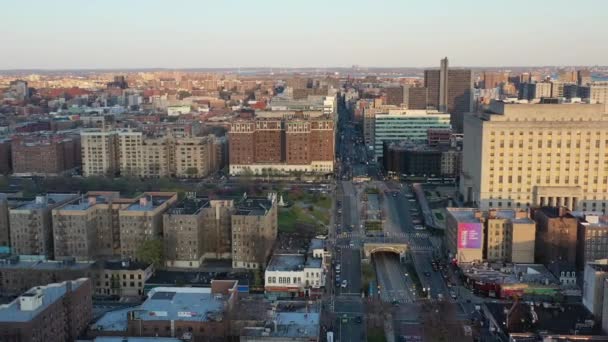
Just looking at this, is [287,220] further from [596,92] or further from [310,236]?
[596,92]

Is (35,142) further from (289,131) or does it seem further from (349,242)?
(349,242)

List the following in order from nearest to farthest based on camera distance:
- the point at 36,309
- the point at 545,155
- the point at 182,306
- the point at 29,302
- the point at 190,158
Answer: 1. the point at 29,302
2. the point at 36,309
3. the point at 182,306
4. the point at 545,155
5. the point at 190,158

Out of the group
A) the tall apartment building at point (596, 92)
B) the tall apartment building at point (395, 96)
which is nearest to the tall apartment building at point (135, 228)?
the tall apartment building at point (395, 96)

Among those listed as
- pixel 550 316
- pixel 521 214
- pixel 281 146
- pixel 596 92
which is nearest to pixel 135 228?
pixel 521 214

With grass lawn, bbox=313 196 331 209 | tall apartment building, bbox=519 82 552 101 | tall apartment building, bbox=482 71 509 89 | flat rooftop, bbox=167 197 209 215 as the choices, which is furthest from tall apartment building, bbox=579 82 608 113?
flat rooftop, bbox=167 197 209 215

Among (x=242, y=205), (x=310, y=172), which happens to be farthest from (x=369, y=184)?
(x=242, y=205)

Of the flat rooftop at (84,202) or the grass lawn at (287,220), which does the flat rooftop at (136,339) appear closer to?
the flat rooftop at (84,202)

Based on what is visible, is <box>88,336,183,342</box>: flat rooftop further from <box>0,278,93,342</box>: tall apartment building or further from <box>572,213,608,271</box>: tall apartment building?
<box>572,213,608,271</box>: tall apartment building
